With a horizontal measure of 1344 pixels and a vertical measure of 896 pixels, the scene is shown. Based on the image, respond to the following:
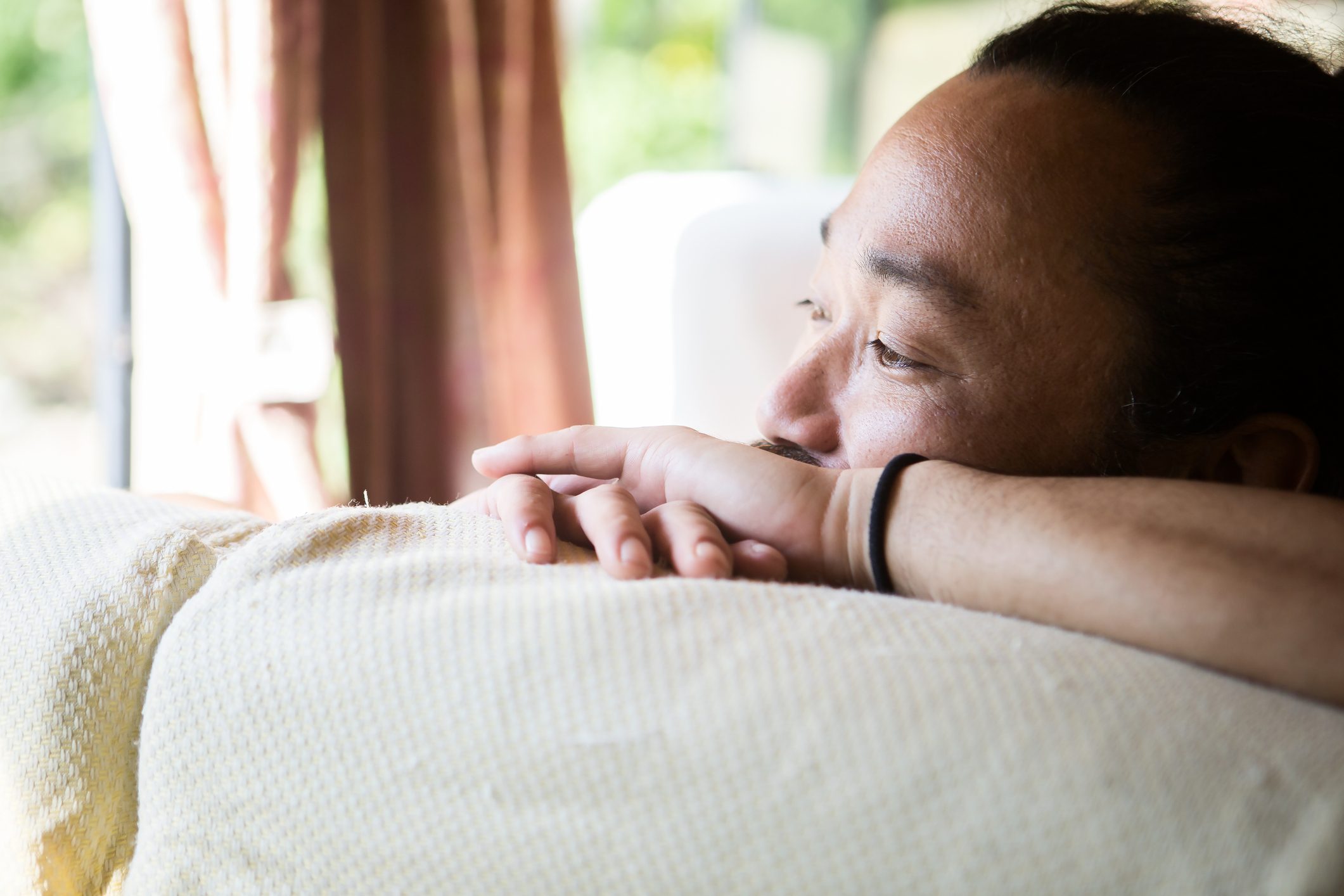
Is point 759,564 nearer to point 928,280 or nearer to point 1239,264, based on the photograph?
point 928,280

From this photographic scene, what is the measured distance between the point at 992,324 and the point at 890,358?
0.09m

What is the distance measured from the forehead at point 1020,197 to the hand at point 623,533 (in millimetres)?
355

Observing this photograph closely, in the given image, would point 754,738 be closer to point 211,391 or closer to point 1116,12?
point 1116,12

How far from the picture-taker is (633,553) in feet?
1.90

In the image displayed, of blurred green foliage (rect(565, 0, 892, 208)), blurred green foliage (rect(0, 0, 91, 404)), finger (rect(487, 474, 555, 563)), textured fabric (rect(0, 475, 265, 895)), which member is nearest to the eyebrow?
finger (rect(487, 474, 555, 563))

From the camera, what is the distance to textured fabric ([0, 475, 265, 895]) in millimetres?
526

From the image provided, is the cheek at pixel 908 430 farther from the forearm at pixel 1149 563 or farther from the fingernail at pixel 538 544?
the fingernail at pixel 538 544

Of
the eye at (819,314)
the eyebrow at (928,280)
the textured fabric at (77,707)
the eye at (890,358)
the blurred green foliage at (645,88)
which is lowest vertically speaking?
the textured fabric at (77,707)

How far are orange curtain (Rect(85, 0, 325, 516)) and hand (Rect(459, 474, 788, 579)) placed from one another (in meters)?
1.49

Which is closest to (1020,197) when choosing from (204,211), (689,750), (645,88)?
(689,750)

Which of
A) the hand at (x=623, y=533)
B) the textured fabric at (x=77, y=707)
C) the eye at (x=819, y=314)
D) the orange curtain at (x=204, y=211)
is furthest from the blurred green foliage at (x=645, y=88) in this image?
the textured fabric at (x=77, y=707)

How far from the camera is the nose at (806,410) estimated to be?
871mm

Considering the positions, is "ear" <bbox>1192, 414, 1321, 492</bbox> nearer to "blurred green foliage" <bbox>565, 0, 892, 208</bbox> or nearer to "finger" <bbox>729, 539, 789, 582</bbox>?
"finger" <bbox>729, 539, 789, 582</bbox>

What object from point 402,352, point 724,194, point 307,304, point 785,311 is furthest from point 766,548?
point 402,352
